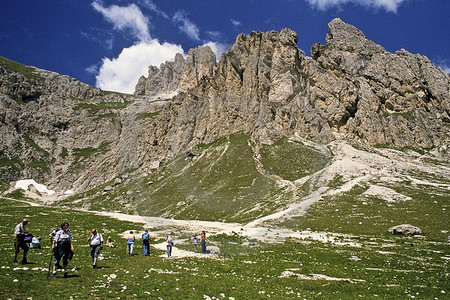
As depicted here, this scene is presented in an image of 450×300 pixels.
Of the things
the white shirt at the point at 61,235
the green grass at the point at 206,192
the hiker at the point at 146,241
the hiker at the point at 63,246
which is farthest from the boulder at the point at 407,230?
the white shirt at the point at 61,235

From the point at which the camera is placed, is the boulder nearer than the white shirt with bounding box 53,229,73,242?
No

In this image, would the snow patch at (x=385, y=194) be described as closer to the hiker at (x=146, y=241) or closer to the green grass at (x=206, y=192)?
the green grass at (x=206, y=192)

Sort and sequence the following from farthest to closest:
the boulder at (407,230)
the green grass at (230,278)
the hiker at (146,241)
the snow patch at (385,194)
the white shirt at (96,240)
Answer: the snow patch at (385,194)
the boulder at (407,230)
the hiker at (146,241)
the white shirt at (96,240)
the green grass at (230,278)

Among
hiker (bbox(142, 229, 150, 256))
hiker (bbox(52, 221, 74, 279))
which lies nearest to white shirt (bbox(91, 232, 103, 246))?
hiker (bbox(52, 221, 74, 279))

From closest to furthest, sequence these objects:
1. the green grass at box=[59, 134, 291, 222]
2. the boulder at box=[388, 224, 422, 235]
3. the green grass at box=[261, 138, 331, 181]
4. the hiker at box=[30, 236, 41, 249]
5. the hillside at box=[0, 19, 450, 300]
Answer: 1. the hillside at box=[0, 19, 450, 300]
2. the hiker at box=[30, 236, 41, 249]
3. the boulder at box=[388, 224, 422, 235]
4. the green grass at box=[59, 134, 291, 222]
5. the green grass at box=[261, 138, 331, 181]

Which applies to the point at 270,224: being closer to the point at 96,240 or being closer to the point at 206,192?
the point at 96,240

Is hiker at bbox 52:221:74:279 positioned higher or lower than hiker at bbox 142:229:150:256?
higher

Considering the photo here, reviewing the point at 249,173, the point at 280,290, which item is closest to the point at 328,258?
the point at 280,290

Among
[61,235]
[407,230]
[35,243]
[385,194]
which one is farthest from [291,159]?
[61,235]

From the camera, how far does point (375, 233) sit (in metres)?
63.7

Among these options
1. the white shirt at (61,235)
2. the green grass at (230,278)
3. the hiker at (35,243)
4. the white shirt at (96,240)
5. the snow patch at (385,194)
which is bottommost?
the green grass at (230,278)

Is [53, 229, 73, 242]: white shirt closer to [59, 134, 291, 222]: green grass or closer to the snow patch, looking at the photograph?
[59, 134, 291, 222]: green grass

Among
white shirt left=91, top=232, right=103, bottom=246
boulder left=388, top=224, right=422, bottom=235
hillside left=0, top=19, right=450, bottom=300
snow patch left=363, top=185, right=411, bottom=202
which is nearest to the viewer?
hillside left=0, top=19, right=450, bottom=300

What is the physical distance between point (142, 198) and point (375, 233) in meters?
133
